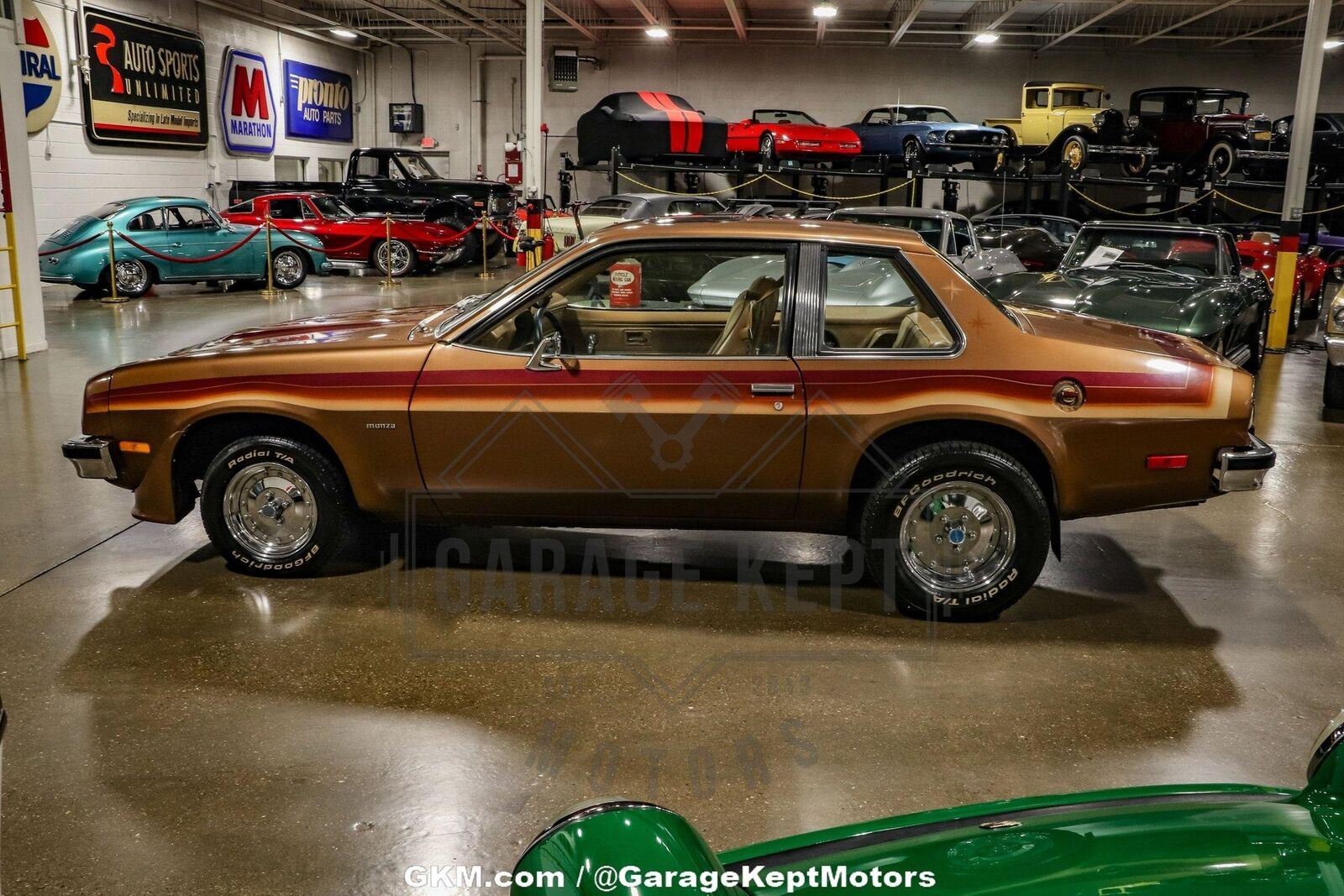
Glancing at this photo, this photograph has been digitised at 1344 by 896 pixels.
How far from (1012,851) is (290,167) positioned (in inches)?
1097

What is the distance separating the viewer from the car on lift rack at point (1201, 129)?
65.4 ft

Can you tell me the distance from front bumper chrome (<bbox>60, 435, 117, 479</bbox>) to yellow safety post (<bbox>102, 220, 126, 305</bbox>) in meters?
11.7

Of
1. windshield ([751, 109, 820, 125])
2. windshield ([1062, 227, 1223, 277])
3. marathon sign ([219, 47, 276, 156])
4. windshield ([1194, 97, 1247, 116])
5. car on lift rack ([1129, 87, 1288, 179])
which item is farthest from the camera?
marathon sign ([219, 47, 276, 156])

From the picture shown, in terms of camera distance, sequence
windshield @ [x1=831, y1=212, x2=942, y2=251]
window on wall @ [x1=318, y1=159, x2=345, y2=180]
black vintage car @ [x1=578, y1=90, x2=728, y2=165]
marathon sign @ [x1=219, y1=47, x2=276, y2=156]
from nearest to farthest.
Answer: windshield @ [x1=831, y1=212, x2=942, y2=251] → black vintage car @ [x1=578, y1=90, x2=728, y2=165] → marathon sign @ [x1=219, y1=47, x2=276, y2=156] → window on wall @ [x1=318, y1=159, x2=345, y2=180]

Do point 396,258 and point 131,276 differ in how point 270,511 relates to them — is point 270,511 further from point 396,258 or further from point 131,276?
point 396,258

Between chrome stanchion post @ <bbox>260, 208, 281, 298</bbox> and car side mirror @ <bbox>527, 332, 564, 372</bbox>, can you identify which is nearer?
car side mirror @ <bbox>527, 332, 564, 372</bbox>

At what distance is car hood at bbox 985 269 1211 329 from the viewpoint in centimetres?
845

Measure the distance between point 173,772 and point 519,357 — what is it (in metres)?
1.98

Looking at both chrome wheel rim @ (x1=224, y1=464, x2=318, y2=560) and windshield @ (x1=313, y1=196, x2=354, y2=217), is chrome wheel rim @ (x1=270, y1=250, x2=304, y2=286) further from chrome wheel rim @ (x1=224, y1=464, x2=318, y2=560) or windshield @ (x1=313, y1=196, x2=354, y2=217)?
chrome wheel rim @ (x1=224, y1=464, x2=318, y2=560)

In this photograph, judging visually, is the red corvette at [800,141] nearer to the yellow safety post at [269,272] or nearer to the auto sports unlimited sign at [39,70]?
the yellow safety post at [269,272]

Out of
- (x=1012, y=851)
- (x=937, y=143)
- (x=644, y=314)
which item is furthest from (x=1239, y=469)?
(x=937, y=143)

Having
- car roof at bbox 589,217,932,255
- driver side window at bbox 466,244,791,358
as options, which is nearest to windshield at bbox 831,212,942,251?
driver side window at bbox 466,244,791,358

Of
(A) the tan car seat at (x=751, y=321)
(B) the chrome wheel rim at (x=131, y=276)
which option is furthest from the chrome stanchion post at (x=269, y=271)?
(A) the tan car seat at (x=751, y=321)

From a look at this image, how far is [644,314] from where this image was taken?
507cm
